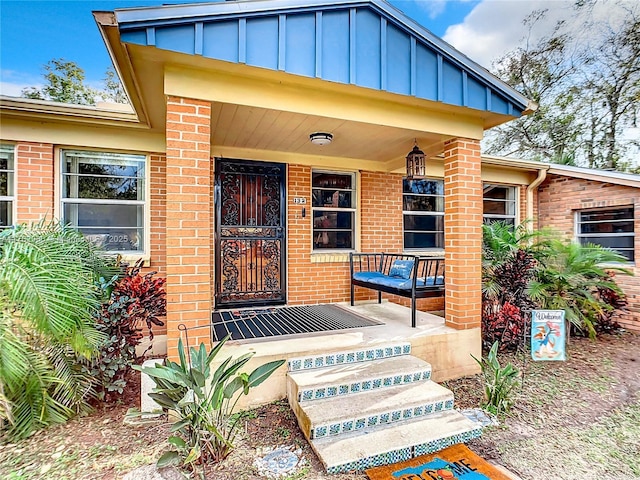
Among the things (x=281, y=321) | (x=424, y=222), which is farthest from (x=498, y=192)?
(x=281, y=321)

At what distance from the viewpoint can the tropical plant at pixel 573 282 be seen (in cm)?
534

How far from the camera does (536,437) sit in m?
2.93

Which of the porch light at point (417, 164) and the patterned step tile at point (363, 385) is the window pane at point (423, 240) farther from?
the patterned step tile at point (363, 385)

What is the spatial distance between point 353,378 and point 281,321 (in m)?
1.64

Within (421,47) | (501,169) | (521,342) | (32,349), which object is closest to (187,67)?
(421,47)

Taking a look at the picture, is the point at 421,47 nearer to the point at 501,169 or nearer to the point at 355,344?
the point at 355,344

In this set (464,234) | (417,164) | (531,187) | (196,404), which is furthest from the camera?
(531,187)

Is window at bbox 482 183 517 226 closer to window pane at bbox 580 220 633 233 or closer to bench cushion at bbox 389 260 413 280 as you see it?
window pane at bbox 580 220 633 233

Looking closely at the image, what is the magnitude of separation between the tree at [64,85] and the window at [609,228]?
1720 cm

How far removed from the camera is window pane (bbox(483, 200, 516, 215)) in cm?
780

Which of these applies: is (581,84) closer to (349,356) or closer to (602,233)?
(602,233)

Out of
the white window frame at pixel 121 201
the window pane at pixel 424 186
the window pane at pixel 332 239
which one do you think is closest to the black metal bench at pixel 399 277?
the window pane at pixel 332 239

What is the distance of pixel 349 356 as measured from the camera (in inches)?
140

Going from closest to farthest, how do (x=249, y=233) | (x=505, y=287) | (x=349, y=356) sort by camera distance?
→ 1. (x=349, y=356)
2. (x=505, y=287)
3. (x=249, y=233)
